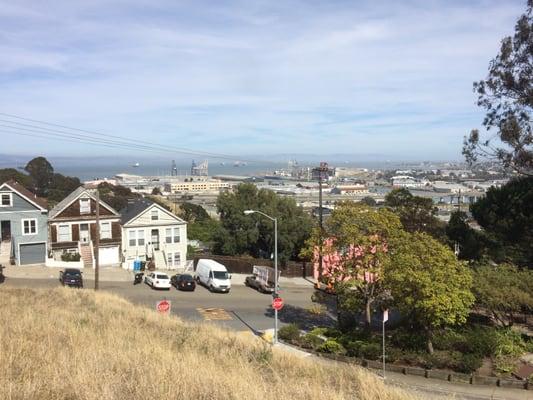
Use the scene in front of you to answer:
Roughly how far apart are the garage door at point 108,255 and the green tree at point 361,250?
95.6 ft

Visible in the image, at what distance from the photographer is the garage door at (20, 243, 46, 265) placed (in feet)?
155

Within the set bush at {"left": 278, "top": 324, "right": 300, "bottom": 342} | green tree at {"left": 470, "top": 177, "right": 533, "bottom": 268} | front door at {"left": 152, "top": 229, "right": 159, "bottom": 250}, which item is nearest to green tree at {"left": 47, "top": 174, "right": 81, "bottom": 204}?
front door at {"left": 152, "top": 229, "right": 159, "bottom": 250}

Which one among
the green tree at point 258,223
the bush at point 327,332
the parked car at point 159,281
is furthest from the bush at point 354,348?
the green tree at point 258,223

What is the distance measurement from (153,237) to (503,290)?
35.6 m

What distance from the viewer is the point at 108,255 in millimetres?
51094

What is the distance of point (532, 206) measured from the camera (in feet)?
110

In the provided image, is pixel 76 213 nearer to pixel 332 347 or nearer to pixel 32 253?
pixel 32 253

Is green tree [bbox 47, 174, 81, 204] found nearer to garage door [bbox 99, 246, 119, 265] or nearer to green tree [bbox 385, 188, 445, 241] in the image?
garage door [bbox 99, 246, 119, 265]

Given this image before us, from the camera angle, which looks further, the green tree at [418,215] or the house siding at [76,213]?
the house siding at [76,213]

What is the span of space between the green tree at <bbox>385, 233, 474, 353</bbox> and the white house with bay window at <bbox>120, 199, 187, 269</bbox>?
107 ft

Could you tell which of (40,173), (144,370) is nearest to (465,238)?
(144,370)

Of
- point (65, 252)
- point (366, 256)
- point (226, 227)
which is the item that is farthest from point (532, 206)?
point (65, 252)

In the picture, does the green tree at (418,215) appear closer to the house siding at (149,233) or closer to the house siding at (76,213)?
the house siding at (149,233)

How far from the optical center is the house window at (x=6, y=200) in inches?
1833
